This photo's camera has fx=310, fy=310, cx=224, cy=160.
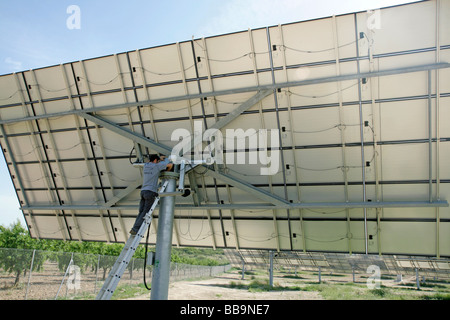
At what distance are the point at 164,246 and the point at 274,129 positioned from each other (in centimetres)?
537

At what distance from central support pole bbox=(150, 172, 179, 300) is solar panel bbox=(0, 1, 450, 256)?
3.57 feet

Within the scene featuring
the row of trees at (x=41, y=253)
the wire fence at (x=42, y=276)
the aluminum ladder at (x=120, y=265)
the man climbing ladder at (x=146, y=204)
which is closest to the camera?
the aluminum ladder at (x=120, y=265)

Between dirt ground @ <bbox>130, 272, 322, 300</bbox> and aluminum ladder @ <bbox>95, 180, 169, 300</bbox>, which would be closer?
aluminum ladder @ <bbox>95, 180, 169, 300</bbox>

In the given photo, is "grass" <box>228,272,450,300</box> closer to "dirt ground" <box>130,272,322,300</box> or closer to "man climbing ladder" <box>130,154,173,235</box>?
"dirt ground" <box>130,272,322,300</box>

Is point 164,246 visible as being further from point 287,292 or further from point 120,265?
point 287,292

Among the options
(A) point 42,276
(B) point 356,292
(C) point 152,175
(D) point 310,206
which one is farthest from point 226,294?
(C) point 152,175

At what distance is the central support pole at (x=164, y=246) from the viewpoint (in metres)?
8.75

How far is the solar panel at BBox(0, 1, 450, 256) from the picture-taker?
9.61 m

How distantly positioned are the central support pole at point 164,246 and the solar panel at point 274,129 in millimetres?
1089

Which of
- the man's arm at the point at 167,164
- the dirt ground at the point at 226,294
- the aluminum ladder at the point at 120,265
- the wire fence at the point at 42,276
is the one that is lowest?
the dirt ground at the point at 226,294

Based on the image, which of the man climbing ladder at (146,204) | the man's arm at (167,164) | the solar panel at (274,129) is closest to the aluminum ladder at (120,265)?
the man climbing ladder at (146,204)

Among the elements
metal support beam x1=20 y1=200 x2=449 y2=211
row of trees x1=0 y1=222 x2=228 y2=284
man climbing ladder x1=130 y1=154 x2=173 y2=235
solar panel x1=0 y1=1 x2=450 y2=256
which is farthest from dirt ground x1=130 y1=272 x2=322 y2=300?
man climbing ladder x1=130 y1=154 x2=173 y2=235

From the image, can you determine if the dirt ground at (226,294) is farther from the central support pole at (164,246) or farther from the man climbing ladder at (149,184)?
the man climbing ladder at (149,184)

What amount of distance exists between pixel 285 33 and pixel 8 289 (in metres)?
21.0
